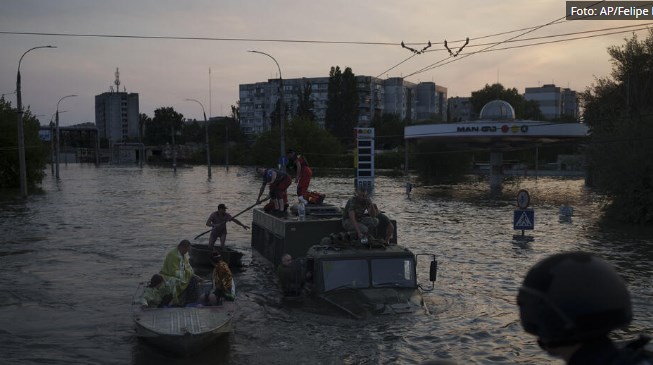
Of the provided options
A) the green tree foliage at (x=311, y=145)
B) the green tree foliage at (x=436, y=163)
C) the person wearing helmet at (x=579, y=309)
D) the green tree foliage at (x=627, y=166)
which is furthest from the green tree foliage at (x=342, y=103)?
the person wearing helmet at (x=579, y=309)

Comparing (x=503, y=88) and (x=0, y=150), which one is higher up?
(x=503, y=88)

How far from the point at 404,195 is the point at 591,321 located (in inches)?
1969

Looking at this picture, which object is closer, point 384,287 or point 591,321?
point 591,321

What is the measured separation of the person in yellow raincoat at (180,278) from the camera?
12.6 metres

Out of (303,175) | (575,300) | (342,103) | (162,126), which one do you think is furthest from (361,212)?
(162,126)

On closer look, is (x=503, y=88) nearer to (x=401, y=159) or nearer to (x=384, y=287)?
(x=401, y=159)

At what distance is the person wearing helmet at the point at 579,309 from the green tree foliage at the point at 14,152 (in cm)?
5540

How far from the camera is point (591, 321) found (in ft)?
7.57

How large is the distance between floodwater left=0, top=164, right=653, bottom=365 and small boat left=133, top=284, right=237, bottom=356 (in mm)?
354

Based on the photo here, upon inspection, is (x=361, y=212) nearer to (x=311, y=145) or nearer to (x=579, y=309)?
(x=579, y=309)

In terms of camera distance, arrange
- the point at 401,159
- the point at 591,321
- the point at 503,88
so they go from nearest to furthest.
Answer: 1. the point at 591,321
2. the point at 401,159
3. the point at 503,88

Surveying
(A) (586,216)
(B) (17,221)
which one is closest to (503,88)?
(A) (586,216)

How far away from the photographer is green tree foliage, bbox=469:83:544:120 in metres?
122

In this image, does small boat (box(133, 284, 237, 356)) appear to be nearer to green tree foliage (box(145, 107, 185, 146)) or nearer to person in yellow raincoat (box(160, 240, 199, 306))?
Answer: person in yellow raincoat (box(160, 240, 199, 306))
